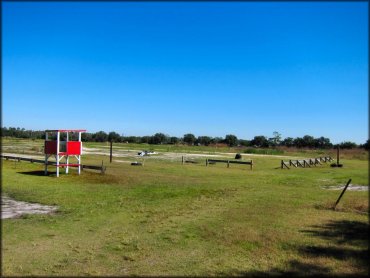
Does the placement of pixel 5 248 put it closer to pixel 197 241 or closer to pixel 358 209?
pixel 197 241

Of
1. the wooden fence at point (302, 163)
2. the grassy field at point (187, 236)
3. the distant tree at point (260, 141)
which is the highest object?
the distant tree at point (260, 141)

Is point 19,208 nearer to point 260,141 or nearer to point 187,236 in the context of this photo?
point 187,236

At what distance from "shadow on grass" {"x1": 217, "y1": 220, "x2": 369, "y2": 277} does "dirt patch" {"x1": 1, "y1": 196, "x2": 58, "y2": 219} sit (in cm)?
755

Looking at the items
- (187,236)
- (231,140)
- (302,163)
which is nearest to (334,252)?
(187,236)

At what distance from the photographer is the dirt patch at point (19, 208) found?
11820 mm

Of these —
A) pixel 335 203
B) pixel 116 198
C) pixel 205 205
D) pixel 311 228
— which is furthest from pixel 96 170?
pixel 311 228

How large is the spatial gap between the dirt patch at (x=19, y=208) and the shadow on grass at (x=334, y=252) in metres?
7.55

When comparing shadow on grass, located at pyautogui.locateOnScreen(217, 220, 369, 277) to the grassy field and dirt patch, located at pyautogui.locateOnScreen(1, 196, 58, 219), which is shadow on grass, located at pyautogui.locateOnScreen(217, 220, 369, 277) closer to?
the grassy field

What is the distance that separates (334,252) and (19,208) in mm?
9764

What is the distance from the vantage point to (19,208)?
13.0 metres

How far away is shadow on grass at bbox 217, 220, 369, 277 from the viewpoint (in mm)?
7160

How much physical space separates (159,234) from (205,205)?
4.59 metres

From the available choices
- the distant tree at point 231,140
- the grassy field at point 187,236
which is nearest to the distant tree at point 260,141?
the distant tree at point 231,140

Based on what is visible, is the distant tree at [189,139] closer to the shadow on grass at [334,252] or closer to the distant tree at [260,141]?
the distant tree at [260,141]
